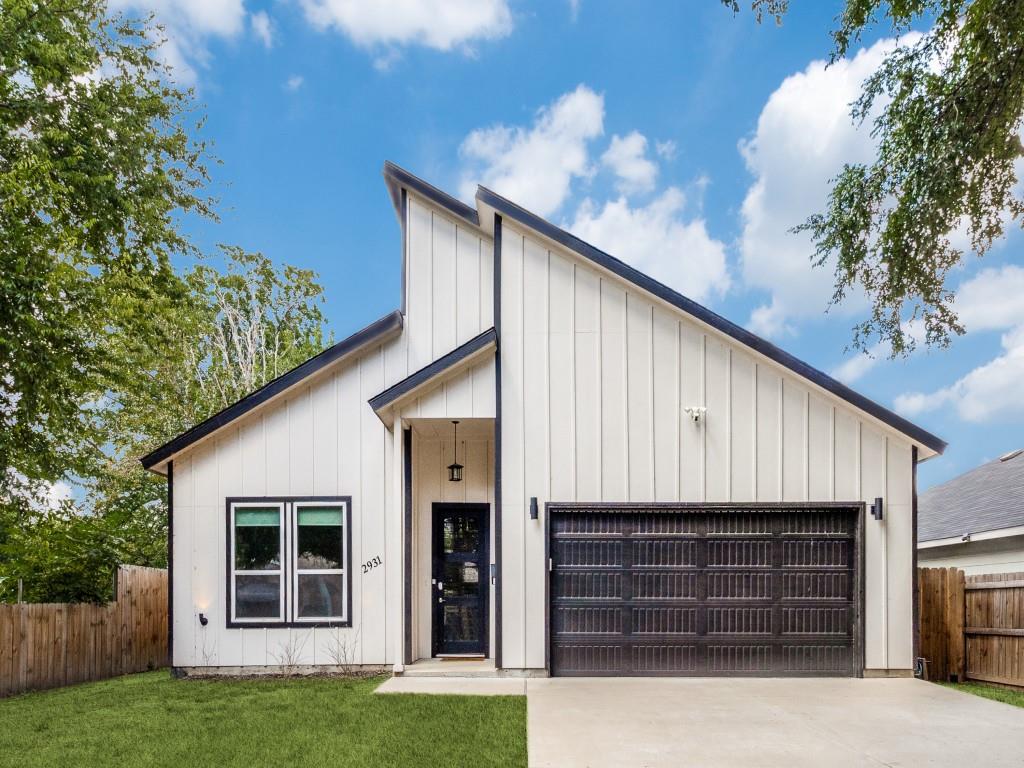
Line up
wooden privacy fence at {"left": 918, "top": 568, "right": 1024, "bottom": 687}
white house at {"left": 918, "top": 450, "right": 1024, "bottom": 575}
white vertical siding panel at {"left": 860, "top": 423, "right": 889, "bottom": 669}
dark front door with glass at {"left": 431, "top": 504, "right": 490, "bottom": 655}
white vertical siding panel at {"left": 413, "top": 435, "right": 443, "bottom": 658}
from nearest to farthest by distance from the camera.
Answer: wooden privacy fence at {"left": 918, "top": 568, "right": 1024, "bottom": 687} → white vertical siding panel at {"left": 860, "top": 423, "right": 889, "bottom": 669} → white vertical siding panel at {"left": 413, "top": 435, "right": 443, "bottom": 658} → dark front door with glass at {"left": 431, "top": 504, "right": 490, "bottom": 655} → white house at {"left": 918, "top": 450, "right": 1024, "bottom": 575}

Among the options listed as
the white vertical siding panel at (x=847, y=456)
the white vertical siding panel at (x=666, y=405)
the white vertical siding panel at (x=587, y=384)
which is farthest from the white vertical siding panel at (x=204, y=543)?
the white vertical siding panel at (x=847, y=456)

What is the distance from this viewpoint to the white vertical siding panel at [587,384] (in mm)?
8758

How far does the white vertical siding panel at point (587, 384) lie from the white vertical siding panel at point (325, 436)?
316 centimetres

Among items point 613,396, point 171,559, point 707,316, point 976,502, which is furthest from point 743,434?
point 976,502

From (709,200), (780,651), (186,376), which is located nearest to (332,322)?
(186,376)

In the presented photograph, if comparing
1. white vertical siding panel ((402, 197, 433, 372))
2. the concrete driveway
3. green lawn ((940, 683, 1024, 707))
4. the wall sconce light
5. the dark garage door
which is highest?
white vertical siding panel ((402, 197, 433, 372))

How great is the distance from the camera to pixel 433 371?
28.0 ft

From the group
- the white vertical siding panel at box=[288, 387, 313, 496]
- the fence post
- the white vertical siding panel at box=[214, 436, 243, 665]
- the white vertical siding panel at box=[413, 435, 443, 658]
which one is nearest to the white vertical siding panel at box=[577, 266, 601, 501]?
the white vertical siding panel at box=[413, 435, 443, 658]

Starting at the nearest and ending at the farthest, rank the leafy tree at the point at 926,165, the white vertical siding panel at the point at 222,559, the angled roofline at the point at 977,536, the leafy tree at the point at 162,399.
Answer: the leafy tree at the point at 926,165 → the white vertical siding panel at the point at 222,559 → the leafy tree at the point at 162,399 → the angled roofline at the point at 977,536

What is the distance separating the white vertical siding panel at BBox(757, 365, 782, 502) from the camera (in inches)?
345

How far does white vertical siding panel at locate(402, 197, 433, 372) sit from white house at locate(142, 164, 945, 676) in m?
1.01

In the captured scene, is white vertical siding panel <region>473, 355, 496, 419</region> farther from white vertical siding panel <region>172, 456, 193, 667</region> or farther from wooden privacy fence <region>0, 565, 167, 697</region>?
wooden privacy fence <region>0, 565, 167, 697</region>

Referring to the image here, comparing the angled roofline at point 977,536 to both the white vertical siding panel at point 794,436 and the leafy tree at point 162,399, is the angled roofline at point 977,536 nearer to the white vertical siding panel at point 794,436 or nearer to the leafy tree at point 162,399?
the white vertical siding panel at point 794,436

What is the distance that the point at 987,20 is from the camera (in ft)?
20.8
